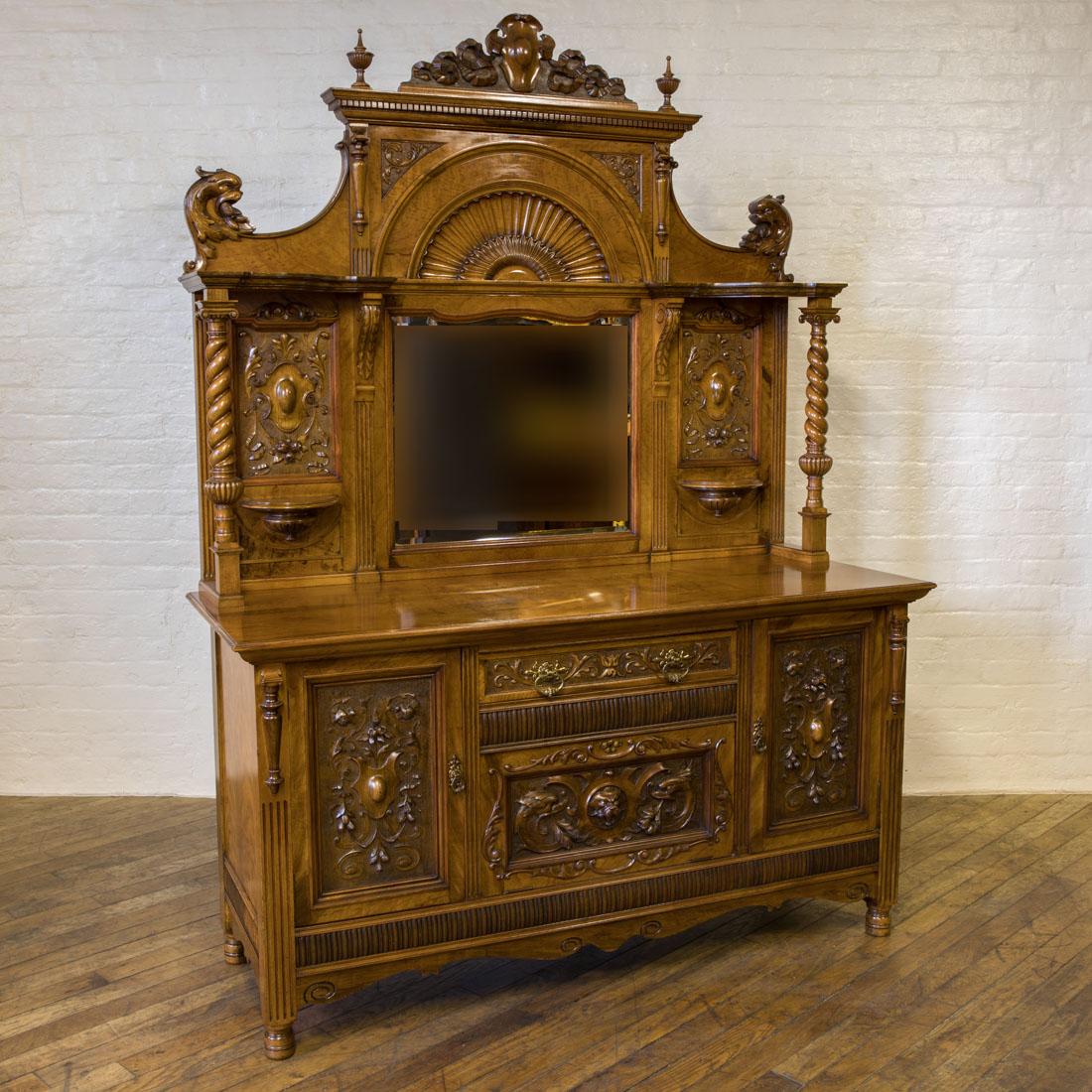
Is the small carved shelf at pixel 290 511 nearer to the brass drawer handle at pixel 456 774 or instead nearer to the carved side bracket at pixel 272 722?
the carved side bracket at pixel 272 722

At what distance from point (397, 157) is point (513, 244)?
0.39m

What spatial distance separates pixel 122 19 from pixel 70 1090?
3216 millimetres

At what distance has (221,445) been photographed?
309 cm

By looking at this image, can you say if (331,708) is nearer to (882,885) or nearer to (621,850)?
(621,850)

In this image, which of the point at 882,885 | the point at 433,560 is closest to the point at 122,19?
the point at 433,560

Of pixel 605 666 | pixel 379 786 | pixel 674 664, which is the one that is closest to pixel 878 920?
pixel 674 664

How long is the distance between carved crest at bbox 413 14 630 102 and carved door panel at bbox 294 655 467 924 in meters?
1.58

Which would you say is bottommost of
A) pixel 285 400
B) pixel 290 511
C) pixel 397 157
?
pixel 290 511

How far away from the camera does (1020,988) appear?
10.3 ft

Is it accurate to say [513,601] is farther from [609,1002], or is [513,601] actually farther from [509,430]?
[609,1002]

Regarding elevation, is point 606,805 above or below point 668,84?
below

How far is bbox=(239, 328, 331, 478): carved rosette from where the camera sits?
325 cm

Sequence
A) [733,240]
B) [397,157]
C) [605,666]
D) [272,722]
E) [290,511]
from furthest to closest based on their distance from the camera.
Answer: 1. [733,240]
2. [397,157]
3. [290,511]
4. [605,666]
5. [272,722]

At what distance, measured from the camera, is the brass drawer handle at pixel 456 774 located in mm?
2949
